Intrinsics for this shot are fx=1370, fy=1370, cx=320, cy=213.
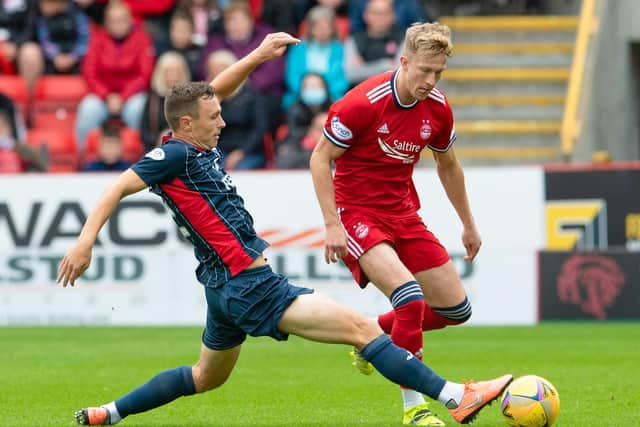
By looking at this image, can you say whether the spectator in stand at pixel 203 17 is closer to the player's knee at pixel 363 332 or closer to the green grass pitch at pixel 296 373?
the green grass pitch at pixel 296 373

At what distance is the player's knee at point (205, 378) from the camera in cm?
706

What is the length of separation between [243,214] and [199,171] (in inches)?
12.7

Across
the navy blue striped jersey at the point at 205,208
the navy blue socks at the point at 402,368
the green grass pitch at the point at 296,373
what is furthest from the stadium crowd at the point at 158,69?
the navy blue socks at the point at 402,368

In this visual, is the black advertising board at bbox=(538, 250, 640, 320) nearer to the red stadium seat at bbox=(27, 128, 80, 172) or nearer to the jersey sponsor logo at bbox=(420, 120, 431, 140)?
the red stadium seat at bbox=(27, 128, 80, 172)

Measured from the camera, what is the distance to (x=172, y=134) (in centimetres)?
695

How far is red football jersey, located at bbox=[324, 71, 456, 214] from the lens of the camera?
25.3ft

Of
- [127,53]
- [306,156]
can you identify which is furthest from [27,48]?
[306,156]

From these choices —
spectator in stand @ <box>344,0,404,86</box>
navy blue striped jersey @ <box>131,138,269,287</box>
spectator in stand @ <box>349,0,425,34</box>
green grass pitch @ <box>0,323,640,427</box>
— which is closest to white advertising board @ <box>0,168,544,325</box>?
green grass pitch @ <box>0,323,640,427</box>

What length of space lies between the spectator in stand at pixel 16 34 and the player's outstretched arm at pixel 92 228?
11713 millimetres

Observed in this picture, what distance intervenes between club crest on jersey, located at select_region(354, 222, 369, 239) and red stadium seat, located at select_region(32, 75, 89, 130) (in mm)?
10678

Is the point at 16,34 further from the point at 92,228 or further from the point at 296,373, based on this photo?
the point at 92,228

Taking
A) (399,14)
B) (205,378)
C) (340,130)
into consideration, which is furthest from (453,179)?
(399,14)

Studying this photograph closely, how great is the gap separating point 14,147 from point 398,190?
9.46 m

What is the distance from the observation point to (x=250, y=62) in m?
7.46
